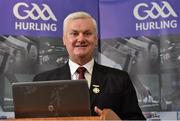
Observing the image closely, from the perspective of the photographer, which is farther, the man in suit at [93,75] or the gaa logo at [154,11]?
the gaa logo at [154,11]

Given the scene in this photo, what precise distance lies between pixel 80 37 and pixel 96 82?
0.28m

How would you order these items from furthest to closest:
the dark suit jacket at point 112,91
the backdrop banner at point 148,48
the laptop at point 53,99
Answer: the backdrop banner at point 148,48
the dark suit jacket at point 112,91
the laptop at point 53,99

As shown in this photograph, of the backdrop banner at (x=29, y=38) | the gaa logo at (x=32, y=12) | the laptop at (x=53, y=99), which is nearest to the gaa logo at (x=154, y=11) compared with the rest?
the backdrop banner at (x=29, y=38)

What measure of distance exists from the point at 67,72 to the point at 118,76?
0.31m

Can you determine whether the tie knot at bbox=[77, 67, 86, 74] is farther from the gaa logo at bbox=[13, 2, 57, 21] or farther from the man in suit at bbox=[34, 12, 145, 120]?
the gaa logo at bbox=[13, 2, 57, 21]

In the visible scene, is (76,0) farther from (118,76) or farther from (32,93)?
(32,93)

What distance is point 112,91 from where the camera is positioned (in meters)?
2.03

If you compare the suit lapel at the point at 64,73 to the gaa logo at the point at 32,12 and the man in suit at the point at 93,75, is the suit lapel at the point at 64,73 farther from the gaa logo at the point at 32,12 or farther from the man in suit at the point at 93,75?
the gaa logo at the point at 32,12

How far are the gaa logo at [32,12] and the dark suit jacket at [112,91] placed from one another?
1.37 meters

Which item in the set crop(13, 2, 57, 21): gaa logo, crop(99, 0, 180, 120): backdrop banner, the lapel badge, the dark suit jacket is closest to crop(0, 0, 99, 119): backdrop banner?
crop(13, 2, 57, 21): gaa logo

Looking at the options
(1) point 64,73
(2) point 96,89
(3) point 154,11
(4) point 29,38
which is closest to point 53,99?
(2) point 96,89

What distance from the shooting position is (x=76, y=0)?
3.54 meters

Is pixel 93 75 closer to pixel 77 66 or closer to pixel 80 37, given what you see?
pixel 77 66

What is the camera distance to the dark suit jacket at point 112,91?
1979mm
